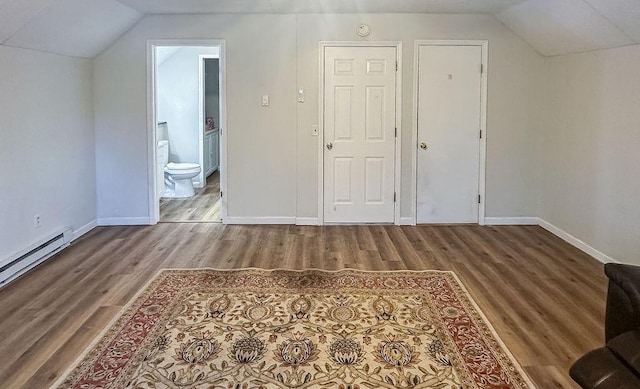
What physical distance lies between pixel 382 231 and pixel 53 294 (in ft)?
10.4

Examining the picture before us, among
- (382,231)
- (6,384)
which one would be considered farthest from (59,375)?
(382,231)

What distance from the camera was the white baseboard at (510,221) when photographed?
18.9 feet

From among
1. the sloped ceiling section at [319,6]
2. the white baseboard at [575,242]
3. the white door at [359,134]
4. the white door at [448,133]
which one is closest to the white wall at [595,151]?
the white baseboard at [575,242]

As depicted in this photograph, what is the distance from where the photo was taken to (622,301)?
6.55ft

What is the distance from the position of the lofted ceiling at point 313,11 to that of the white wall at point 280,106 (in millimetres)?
172

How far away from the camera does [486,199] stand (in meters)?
5.74

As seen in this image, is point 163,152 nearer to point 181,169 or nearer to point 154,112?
point 181,169

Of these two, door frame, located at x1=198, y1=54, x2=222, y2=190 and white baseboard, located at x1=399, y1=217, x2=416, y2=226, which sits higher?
door frame, located at x1=198, y1=54, x2=222, y2=190

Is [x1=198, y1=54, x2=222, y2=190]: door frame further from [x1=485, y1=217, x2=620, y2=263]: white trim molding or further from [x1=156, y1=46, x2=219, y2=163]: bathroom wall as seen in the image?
[x1=485, y1=217, x2=620, y2=263]: white trim molding

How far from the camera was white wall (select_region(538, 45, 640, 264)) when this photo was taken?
410cm

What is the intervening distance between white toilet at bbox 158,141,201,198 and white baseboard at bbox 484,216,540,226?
4.12m

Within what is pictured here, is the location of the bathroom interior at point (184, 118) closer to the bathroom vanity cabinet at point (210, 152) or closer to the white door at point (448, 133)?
the bathroom vanity cabinet at point (210, 152)

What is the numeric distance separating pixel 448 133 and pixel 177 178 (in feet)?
12.7

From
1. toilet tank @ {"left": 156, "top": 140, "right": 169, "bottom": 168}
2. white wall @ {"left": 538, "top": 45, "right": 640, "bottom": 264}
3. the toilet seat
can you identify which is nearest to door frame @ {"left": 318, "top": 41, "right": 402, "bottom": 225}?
white wall @ {"left": 538, "top": 45, "right": 640, "bottom": 264}
